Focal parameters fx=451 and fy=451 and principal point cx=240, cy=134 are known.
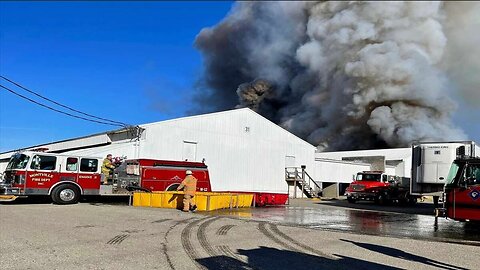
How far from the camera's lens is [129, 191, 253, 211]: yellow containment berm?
15.8m

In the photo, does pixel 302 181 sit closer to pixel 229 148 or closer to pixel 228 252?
pixel 229 148

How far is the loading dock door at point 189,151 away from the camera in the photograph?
89.2ft

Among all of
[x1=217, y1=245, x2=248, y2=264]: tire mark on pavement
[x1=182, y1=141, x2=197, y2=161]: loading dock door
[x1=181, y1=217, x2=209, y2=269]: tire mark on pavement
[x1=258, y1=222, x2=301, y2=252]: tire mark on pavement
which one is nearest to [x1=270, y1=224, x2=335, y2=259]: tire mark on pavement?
[x1=258, y1=222, x2=301, y2=252]: tire mark on pavement

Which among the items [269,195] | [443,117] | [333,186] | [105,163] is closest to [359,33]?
[443,117]

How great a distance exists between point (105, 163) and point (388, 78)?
36598 millimetres

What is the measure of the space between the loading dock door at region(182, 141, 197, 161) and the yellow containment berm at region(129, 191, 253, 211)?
31.7 feet

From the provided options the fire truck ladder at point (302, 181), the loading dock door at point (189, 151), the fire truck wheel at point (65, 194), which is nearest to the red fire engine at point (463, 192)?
the fire truck wheel at point (65, 194)

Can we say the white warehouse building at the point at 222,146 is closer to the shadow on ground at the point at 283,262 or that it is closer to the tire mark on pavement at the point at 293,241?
the tire mark on pavement at the point at 293,241

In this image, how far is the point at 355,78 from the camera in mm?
50156

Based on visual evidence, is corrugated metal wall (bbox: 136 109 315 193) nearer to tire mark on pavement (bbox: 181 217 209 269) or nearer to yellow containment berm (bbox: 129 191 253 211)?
yellow containment berm (bbox: 129 191 253 211)

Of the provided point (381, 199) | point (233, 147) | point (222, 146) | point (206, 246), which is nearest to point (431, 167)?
point (381, 199)

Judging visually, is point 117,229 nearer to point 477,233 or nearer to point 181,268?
point 181,268

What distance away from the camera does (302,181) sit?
112 feet

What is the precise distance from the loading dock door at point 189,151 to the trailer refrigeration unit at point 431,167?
13.7m
